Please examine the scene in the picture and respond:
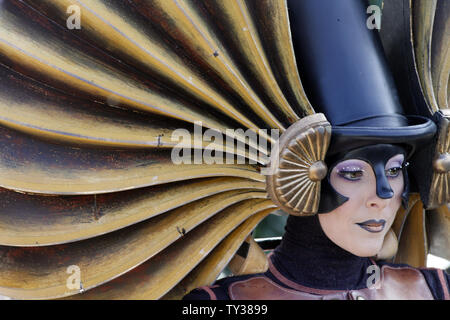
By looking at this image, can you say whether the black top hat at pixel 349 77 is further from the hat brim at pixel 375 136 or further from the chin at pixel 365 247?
the chin at pixel 365 247

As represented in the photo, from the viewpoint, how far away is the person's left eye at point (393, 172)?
136cm

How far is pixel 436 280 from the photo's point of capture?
1.54 meters

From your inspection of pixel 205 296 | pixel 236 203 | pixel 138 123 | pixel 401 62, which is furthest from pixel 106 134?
pixel 401 62

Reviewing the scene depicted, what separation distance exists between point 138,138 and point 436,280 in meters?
0.99

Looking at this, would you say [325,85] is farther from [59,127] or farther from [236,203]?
[59,127]

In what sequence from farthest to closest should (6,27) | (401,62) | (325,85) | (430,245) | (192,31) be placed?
(430,245)
(401,62)
(325,85)
(192,31)
(6,27)

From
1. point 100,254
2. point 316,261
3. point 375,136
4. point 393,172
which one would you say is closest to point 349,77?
point 375,136

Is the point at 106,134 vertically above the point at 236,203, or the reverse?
the point at 106,134

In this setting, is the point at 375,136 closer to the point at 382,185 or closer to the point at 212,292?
the point at 382,185

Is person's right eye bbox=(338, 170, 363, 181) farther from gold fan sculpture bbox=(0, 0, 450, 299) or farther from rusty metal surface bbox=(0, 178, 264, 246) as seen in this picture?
rusty metal surface bbox=(0, 178, 264, 246)

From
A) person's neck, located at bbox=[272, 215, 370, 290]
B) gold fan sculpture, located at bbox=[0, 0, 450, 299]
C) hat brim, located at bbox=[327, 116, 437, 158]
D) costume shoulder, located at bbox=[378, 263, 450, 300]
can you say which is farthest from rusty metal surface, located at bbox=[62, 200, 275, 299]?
costume shoulder, located at bbox=[378, 263, 450, 300]

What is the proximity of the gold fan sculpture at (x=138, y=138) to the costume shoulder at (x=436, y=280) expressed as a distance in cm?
38

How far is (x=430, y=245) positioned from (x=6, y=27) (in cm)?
146

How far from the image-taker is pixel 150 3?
1.19m
